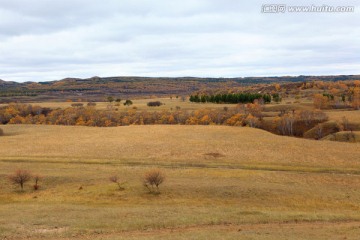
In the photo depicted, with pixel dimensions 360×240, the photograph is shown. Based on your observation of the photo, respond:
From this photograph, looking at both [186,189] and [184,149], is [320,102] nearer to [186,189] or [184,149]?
[184,149]

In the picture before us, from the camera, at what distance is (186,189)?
147 feet

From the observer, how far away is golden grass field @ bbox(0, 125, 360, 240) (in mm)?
30208

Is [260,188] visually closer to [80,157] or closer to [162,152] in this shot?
[162,152]

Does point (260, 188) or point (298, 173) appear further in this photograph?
point (298, 173)

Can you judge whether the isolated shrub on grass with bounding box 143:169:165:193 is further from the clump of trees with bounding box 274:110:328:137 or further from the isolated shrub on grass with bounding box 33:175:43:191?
the clump of trees with bounding box 274:110:328:137

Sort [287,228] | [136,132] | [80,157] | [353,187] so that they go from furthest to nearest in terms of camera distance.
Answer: [136,132], [80,157], [353,187], [287,228]

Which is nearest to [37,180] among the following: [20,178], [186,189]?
[20,178]

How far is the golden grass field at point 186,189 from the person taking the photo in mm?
30208

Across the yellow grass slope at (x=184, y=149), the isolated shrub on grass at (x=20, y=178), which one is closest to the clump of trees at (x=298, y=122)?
the yellow grass slope at (x=184, y=149)

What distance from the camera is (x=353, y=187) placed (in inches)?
1870

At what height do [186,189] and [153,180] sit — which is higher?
[153,180]

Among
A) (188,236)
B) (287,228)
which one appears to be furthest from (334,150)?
(188,236)

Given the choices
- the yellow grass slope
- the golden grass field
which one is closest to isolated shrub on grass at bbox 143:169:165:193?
the golden grass field

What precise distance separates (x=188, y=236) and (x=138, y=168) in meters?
31.7
